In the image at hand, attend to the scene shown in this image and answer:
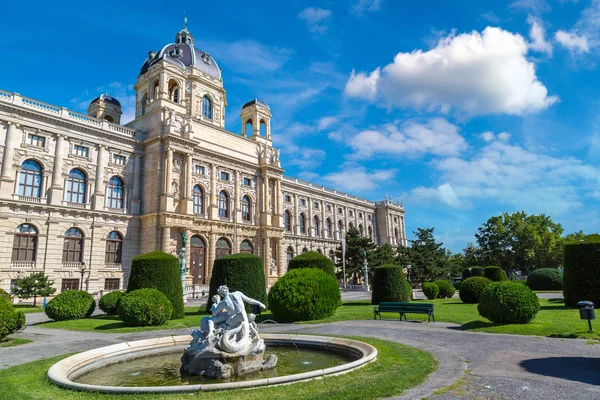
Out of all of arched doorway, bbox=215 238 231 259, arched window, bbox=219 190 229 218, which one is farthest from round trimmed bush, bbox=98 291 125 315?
arched window, bbox=219 190 229 218

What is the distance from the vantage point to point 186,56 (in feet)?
168

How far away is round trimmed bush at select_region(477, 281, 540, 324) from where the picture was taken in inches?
537

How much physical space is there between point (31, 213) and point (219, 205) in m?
18.8

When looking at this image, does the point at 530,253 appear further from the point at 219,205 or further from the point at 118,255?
the point at 118,255

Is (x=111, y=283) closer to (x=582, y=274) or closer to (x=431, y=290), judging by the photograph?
(x=431, y=290)

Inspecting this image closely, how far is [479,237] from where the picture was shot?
2539 inches

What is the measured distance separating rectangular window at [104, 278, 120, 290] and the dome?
27659mm

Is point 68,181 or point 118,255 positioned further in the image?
point 118,255

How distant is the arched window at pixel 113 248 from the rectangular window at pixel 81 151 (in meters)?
7.60

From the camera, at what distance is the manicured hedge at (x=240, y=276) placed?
20.0 meters

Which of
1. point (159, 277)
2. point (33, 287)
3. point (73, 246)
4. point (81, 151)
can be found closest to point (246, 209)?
point (81, 151)

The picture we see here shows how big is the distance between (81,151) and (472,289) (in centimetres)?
3450

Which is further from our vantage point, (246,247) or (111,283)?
(246,247)

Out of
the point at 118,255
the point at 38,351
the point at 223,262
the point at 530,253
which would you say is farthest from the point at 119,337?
the point at 530,253
